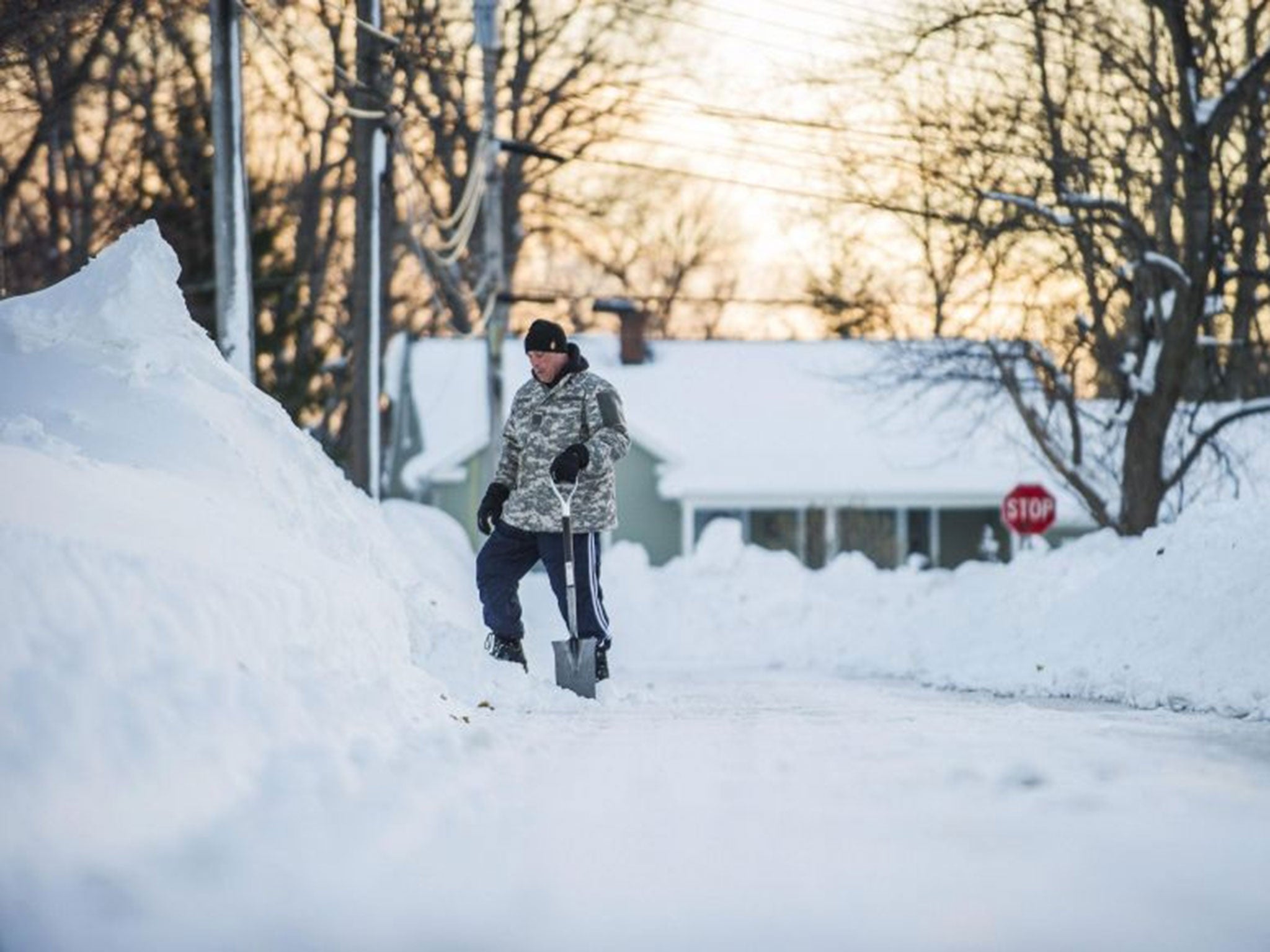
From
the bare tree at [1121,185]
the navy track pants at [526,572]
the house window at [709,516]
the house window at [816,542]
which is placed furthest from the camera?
the house window at [709,516]

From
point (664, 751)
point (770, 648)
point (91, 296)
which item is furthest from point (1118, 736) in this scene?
Answer: point (770, 648)

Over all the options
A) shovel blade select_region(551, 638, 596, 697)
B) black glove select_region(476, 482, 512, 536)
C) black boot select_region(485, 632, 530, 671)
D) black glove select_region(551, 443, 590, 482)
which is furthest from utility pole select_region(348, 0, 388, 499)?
shovel blade select_region(551, 638, 596, 697)

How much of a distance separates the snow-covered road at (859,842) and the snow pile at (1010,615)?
3.68m

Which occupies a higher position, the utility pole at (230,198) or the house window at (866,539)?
the utility pole at (230,198)

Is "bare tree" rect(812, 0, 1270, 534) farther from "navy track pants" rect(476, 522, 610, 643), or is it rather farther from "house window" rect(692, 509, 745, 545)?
"house window" rect(692, 509, 745, 545)

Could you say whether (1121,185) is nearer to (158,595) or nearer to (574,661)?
(574,661)

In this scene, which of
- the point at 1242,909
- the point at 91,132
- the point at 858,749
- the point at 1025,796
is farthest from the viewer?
the point at 91,132

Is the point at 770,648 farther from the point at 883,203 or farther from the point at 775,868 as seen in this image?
the point at 775,868

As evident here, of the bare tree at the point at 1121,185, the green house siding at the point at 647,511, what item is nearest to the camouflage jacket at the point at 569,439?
the bare tree at the point at 1121,185

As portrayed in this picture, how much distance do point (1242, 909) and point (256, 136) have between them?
36167 millimetres

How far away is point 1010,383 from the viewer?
74.1ft

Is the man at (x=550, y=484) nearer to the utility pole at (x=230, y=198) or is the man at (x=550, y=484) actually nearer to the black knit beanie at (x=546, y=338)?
the black knit beanie at (x=546, y=338)

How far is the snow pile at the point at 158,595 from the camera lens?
4.82 m

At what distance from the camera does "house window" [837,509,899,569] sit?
122 ft
